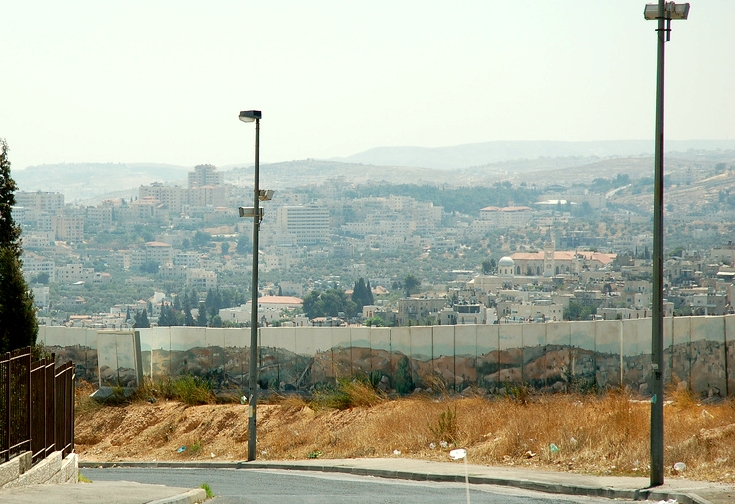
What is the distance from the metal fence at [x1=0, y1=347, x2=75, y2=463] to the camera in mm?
10523

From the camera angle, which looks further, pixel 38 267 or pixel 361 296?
pixel 38 267

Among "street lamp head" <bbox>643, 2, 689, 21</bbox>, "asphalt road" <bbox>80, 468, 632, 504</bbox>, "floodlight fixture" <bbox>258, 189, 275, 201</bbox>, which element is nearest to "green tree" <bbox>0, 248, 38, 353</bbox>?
"asphalt road" <bbox>80, 468, 632, 504</bbox>

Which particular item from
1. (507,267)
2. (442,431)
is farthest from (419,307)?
(442,431)

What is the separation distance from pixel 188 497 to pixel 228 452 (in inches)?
506

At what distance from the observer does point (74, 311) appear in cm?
14462

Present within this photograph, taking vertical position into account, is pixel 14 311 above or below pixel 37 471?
above

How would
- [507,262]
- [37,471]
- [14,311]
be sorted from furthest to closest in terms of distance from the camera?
[507,262]
[14,311]
[37,471]

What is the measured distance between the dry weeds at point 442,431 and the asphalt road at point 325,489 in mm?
2294

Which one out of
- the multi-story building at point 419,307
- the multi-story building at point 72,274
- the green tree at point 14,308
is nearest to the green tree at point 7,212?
the green tree at point 14,308

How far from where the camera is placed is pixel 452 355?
27188 millimetres

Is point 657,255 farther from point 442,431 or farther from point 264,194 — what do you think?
point 264,194

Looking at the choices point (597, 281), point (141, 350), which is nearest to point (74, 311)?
point (597, 281)

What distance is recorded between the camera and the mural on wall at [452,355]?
22969mm

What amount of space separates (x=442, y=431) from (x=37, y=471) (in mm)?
10342
